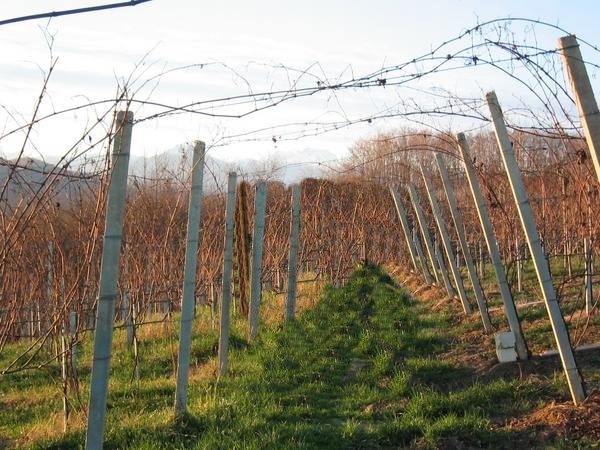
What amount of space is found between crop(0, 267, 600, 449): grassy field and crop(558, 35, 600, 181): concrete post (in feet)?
4.66

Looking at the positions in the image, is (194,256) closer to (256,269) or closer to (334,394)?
(334,394)

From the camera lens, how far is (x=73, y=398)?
5.16 metres

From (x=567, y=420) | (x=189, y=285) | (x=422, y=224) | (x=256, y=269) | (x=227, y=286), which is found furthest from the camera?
(x=422, y=224)

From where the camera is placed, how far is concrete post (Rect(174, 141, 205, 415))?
417 centimetres

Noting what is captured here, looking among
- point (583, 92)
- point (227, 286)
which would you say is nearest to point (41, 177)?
point (227, 286)

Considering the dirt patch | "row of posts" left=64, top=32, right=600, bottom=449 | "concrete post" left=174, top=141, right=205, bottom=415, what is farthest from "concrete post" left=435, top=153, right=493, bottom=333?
"concrete post" left=174, top=141, right=205, bottom=415

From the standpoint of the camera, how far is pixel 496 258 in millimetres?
5270

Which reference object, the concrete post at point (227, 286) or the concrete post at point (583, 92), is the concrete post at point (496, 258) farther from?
the concrete post at point (227, 286)

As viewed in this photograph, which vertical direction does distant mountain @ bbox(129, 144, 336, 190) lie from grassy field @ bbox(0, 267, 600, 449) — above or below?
above

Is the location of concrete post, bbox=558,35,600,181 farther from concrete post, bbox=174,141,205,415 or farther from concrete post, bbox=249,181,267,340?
concrete post, bbox=249,181,267,340

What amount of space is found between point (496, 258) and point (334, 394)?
5.38 ft

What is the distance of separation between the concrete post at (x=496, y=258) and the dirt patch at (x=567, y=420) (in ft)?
3.64

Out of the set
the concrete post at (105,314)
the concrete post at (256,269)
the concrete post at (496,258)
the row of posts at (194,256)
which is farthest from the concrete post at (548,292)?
the concrete post at (256,269)

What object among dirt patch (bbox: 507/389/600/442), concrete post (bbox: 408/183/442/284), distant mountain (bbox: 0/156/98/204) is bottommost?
dirt patch (bbox: 507/389/600/442)
